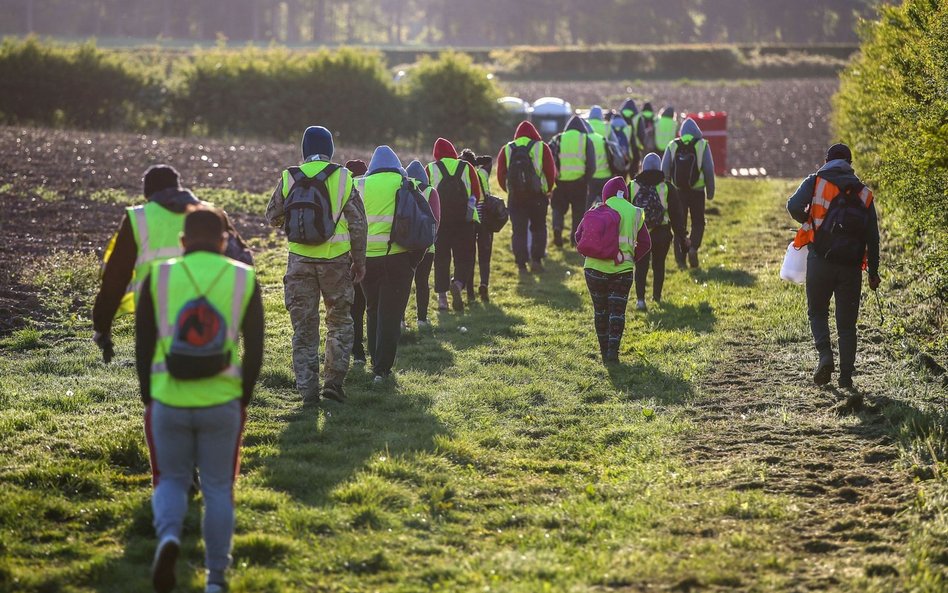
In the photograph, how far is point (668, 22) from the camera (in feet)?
358

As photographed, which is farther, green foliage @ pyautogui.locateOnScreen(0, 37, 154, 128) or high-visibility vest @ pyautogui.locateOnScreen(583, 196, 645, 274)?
green foliage @ pyautogui.locateOnScreen(0, 37, 154, 128)

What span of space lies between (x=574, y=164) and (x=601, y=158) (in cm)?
127

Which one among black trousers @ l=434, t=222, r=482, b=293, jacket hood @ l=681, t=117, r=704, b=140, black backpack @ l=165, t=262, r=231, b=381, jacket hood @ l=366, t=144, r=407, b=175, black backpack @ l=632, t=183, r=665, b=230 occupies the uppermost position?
jacket hood @ l=681, t=117, r=704, b=140

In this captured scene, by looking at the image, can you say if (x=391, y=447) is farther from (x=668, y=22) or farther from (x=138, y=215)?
(x=668, y=22)

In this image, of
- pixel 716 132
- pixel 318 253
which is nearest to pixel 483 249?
pixel 318 253

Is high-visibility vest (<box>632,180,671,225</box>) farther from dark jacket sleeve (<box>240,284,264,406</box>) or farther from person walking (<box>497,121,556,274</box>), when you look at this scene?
dark jacket sleeve (<box>240,284,264,406</box>)

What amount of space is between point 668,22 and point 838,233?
339 feet

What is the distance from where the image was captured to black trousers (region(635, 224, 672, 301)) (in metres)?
14.1

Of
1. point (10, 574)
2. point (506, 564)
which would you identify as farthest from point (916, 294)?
point (10, 574)

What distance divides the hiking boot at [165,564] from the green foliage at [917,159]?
7.04 m

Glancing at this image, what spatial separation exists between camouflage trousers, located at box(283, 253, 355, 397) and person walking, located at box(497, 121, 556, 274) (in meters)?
6.30

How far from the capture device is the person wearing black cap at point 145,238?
6.71 m

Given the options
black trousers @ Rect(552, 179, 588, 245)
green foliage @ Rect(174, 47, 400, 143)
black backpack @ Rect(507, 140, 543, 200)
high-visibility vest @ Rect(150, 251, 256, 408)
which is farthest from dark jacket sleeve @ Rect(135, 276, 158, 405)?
green foliage @ Rect(174, 47, 400, 143)

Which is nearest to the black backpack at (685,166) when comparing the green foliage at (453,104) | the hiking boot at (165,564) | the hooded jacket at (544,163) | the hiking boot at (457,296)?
the hooded jacket at (544,163)
